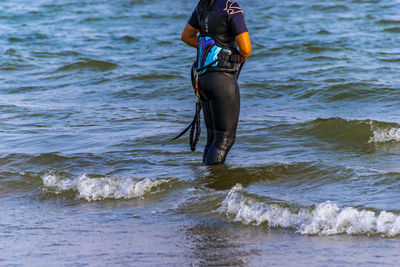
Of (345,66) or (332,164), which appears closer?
(332,164)

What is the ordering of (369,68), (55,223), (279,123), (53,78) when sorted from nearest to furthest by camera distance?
(55,223)
(279,123)
(369,68)
(53,78)

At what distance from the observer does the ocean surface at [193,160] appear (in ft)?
15.9

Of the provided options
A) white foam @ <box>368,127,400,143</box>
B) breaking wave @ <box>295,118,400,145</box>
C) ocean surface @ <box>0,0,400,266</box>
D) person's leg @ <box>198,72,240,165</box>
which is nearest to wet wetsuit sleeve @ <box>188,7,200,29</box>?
person's leg @ <box>198,72,240,165</box>

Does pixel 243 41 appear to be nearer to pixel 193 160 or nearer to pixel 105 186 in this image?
pixel 105 186

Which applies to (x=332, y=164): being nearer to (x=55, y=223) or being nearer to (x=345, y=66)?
(x=55, y=223)

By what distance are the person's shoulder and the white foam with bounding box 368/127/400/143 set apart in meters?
3.14

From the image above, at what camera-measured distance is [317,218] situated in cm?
516

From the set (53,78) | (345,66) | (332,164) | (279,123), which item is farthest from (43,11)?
(332,164)

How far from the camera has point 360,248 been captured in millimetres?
4633

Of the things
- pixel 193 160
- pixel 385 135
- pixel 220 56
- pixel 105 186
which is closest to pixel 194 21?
pixel 220 56

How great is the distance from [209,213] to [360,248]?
4.95 feet

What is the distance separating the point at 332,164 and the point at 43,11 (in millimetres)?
19886

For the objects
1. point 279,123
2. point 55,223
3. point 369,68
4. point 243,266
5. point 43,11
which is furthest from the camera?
point 43,11

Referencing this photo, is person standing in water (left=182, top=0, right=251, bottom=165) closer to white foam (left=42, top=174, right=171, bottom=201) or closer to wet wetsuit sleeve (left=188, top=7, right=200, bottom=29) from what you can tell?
wet wetsuit sleeve (left=188, top=7, right=200, bottom=29)
